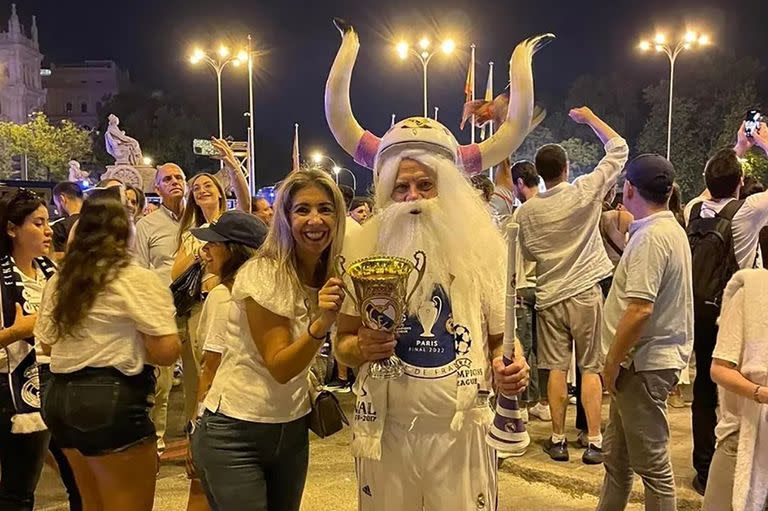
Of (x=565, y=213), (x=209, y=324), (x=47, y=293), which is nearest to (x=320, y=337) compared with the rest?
(x=209, y=324)

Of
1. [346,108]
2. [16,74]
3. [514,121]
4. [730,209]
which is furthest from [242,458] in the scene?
[16,74]

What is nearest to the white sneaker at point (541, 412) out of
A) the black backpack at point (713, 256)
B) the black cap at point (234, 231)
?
the black backpack at point (713, 256)

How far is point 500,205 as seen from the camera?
249 inches

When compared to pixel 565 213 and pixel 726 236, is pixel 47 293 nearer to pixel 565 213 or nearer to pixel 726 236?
pixel 565 213

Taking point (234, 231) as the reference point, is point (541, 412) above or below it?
below

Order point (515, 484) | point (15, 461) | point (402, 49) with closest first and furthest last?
point (15, 461), point (515, 484), point (402, 49)

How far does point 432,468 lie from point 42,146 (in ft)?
157

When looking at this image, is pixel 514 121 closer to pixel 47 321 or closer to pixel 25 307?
pixel 47 321

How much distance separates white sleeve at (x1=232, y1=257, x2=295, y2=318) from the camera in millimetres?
2545

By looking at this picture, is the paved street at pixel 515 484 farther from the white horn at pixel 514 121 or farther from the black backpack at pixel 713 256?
the white horn at pixel 514 121

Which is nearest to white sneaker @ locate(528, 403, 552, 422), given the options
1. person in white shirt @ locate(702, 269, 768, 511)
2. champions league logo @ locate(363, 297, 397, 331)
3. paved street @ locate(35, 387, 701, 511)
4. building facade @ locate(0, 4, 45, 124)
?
paved street @ locate(35, 387, 701, 511)

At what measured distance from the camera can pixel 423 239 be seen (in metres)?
2.49

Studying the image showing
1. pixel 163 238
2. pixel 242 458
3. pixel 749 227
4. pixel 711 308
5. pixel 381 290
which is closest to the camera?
pixel 381 290

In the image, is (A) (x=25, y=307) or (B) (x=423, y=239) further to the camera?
(A) (x=25, y=307)
